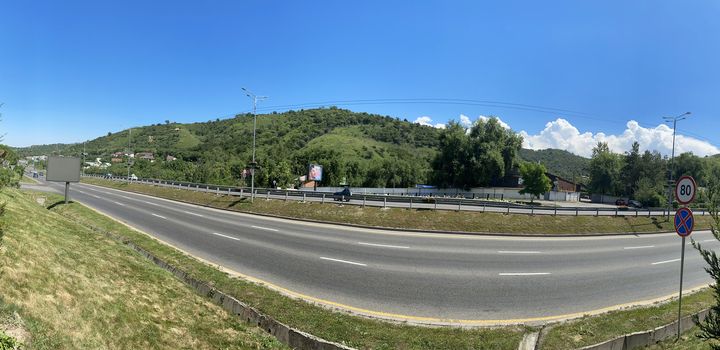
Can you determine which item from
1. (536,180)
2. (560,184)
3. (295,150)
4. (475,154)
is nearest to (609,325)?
(536,180)

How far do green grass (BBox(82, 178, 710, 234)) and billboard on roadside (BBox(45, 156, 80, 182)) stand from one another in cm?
1435

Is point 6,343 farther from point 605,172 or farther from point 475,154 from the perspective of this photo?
point 605,172

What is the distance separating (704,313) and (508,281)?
180 inches

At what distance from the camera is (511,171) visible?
72688 millimetres

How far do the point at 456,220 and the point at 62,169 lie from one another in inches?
1347

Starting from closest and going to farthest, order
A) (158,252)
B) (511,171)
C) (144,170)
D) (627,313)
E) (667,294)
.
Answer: (627,313), (667,294), (158,252), (511,171), (144,170)

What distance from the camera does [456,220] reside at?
2312cm

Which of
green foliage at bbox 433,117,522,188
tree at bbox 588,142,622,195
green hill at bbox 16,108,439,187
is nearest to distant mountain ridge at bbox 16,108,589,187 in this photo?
green hill at bbox 16,108,439,187

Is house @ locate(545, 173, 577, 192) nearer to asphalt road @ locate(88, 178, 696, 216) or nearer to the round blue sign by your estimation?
asphalt road @ locate(88, 178, 696, 216)

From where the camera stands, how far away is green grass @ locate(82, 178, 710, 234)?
22594 millimetres

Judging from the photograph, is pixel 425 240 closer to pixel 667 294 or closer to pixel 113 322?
pixel 667 294

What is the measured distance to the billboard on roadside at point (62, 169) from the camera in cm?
2927

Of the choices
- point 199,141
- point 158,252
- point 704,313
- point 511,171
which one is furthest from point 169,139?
point 704,313

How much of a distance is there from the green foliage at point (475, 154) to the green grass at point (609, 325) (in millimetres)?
56483
